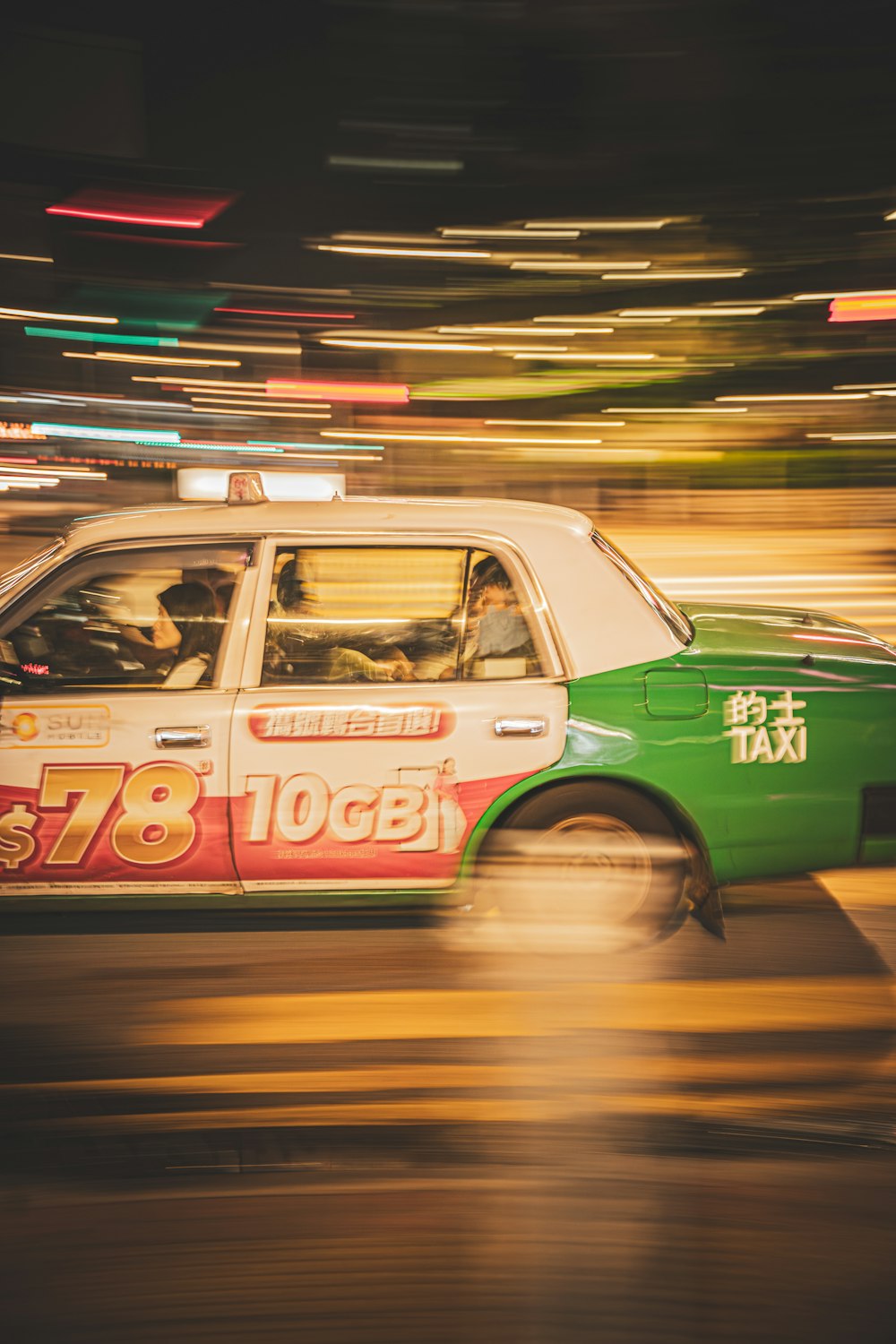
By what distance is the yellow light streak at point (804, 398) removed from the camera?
114ft

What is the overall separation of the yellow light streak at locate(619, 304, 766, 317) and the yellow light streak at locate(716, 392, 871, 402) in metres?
2.66

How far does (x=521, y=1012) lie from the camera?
3449mm

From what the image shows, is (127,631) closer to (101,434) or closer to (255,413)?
(101,434)

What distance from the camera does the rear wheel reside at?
12.0 feet

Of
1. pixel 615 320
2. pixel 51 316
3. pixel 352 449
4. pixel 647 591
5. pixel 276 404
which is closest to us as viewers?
pixel 647 591

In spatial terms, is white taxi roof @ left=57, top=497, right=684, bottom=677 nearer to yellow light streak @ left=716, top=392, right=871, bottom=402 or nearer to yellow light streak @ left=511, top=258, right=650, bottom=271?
yellow light streak @ left=716, top=392, right=871, bottom=402

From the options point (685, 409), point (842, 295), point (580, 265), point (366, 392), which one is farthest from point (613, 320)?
point (366, 392)

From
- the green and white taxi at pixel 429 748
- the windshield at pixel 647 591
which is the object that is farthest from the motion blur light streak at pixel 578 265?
the green and white taxi at pixel 429 748

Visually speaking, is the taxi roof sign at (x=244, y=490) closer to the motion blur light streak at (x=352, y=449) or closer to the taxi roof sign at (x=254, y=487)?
the taxi roof sign at (x=254, y=487)

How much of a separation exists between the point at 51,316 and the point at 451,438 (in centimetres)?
2347

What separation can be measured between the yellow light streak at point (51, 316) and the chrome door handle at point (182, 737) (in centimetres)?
4970

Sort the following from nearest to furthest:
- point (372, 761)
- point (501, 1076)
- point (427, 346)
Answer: point (501, 1076) < point (372, 761) < point (427, 346)

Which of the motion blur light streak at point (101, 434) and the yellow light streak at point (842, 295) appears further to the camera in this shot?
the yellow light streak at point (842, 295)

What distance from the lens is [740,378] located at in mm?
34125
